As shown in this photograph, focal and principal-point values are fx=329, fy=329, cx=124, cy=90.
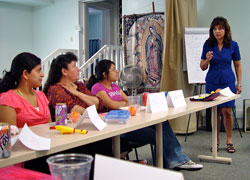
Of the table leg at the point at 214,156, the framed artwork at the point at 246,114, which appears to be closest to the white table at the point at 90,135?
the table leg at the point at 214,156

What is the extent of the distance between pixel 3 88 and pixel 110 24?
6026mm

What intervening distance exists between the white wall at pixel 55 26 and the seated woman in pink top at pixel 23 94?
185 inches

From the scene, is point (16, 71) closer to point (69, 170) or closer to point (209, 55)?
point (69, 170)

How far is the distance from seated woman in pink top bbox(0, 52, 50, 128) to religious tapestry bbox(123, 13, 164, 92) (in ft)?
9.81

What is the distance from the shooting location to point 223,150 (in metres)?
3.57

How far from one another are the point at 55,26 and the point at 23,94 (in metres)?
5.36

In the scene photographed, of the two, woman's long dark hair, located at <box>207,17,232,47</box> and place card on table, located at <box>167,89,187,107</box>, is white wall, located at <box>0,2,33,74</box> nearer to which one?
woman's long dark hair, located at <box>207,17,232,47</box>

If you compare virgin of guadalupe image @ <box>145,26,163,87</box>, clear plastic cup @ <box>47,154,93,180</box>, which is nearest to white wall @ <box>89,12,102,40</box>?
virgin of guadalupe image @ <box>145,26,163,87</box>

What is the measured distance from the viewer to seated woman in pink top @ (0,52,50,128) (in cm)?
193

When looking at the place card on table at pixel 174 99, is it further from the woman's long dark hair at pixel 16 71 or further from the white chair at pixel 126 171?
the white chair at pixel 126 171

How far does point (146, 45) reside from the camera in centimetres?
499

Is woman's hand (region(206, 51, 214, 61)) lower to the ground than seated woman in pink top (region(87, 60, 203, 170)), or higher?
higher

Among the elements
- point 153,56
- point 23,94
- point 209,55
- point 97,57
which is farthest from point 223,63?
point 97,57

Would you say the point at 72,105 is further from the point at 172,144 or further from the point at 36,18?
the point at 36,18
